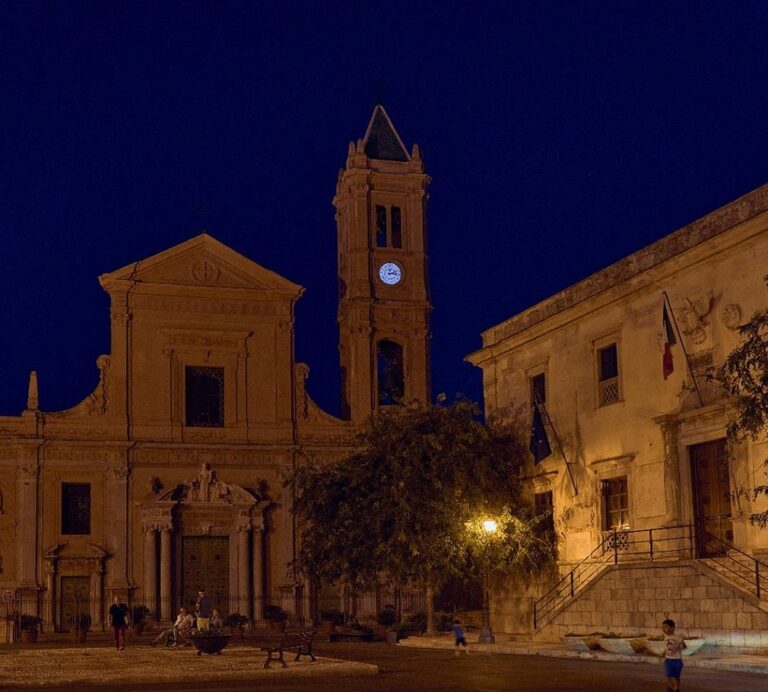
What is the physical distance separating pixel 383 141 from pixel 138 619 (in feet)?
74.2

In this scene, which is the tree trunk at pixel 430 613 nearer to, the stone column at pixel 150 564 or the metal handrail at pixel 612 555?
the metal handrail at pixel 612 555

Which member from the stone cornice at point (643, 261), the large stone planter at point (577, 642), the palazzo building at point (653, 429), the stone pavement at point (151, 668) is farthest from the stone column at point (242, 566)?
the large stone planter at point (577, 642)

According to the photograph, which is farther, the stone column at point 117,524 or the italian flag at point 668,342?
the stone column at point 117,524

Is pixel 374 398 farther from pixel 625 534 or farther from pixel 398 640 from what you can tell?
pixel 625 534

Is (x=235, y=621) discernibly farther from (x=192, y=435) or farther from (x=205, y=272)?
(x=205, y=272)

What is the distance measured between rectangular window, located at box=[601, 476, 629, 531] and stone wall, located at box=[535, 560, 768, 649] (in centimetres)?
241

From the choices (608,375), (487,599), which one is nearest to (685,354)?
(608,375)

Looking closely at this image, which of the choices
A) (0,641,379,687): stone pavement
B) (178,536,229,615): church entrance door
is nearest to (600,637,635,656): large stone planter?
(0,641,379,687): stone pavement

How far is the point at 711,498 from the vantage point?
27.6m

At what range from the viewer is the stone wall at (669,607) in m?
23.9

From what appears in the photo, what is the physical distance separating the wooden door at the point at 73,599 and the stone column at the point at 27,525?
1.18 m

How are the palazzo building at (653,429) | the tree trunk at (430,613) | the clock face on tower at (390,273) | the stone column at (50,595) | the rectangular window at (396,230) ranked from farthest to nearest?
the rectangular window at (396,230) → the clock face on tower at (390,273) → the stone column at (50,595) → the tree trunk at (430,613) → the palazzo building at (653,429)

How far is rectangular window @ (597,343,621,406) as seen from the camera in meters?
31.3

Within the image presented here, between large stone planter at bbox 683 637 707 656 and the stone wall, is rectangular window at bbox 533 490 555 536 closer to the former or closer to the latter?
the stone wall
